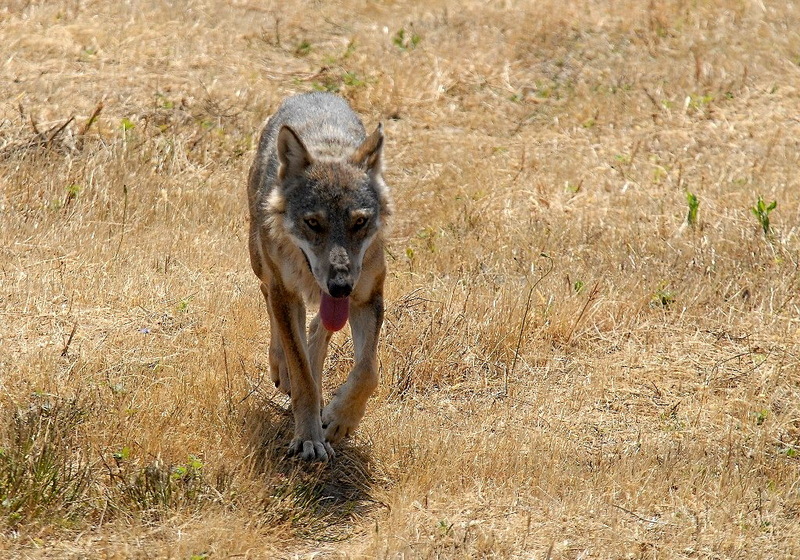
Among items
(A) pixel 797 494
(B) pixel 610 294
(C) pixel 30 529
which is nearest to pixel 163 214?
(B) pixel 610 294

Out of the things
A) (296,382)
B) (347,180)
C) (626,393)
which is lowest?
(626,393)

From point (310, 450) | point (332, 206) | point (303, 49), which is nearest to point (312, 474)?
point (310, 450)

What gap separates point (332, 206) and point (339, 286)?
58 centimetres

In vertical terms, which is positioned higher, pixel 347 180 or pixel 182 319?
pixel 347 180

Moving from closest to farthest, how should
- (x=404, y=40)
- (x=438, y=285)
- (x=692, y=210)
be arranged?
(x=438, y=285)
(x=692, y=210)
(x=404, y=40)

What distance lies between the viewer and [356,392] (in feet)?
20.7

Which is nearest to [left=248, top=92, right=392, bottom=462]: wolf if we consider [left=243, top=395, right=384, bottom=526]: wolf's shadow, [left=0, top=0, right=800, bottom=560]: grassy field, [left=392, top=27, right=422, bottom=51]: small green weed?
[left=243, top=395, right=384, bottom=526]: wolf's shadow

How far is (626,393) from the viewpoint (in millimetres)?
7625

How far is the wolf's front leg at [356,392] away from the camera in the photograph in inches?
249

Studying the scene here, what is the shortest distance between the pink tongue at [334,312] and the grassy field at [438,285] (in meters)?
0.88

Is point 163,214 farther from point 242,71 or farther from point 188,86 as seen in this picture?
point 242,71

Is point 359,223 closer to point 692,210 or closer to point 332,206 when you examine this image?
point 332,206

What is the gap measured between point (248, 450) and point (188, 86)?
22.3 ft

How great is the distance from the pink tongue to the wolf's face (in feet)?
0.22
